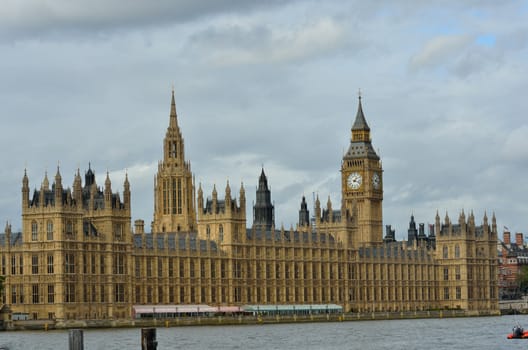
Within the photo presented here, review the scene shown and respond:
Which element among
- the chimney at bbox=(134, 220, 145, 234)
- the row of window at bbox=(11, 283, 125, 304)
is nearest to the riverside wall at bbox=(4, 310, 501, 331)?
the row of window at bbox=(11, 283, 125, 304)

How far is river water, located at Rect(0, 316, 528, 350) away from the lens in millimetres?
118875

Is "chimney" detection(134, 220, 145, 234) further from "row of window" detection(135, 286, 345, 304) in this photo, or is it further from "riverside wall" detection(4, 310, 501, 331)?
"riverside wall" detection(4, 310, 501, 331)

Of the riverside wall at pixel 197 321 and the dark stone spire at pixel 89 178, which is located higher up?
the dark stone spire at pixel 89 178

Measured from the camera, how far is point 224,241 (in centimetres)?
18400

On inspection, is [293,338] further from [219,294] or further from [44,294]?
[219,294]

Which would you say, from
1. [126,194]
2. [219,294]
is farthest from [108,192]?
[219,294]

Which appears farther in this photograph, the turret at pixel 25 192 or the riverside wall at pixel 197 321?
the turret at pixel 25 192

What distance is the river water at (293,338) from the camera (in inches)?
4680

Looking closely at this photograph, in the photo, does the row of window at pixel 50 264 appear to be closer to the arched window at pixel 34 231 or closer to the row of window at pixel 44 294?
the row of window at pixel 44 294

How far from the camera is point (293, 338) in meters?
133

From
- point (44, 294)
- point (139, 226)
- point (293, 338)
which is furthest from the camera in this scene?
point (139, 226)

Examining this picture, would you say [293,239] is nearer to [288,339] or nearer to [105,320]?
[105,320]

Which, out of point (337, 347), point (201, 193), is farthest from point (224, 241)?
point (337, 347)

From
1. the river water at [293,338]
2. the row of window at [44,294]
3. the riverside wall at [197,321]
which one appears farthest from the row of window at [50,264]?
the river water at [293,338]
